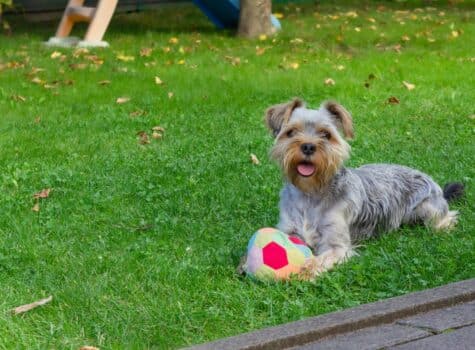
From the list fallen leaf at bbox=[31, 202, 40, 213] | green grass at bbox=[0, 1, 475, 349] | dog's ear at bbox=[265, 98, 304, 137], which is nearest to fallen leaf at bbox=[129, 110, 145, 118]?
green grass at bbox=[0, 1, 475, 349]

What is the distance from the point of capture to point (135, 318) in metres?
5.35

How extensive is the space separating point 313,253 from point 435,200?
3.67 feet

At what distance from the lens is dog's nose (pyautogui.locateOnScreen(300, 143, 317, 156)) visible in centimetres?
628

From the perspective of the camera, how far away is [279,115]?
21.6 ft

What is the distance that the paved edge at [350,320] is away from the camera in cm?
479

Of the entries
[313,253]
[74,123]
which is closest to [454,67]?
[74,123]

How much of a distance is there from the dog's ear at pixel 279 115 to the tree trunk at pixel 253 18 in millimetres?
10972

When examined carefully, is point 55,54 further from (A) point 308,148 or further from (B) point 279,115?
(A) point 308,148

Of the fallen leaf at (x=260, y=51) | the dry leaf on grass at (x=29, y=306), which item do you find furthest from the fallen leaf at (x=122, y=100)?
the dry leaf on grass at (x=29, y=306)

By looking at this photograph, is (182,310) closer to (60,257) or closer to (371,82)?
(60,257)

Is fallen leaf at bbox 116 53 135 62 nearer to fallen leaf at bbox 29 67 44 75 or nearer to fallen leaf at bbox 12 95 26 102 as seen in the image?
fallen leaf at bbox 29 67 44 75

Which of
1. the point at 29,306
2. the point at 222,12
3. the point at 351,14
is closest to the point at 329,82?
the point at 222,12

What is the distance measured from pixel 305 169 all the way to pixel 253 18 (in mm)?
11475

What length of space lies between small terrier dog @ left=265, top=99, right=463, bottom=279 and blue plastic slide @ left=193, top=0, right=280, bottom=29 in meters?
12.0
